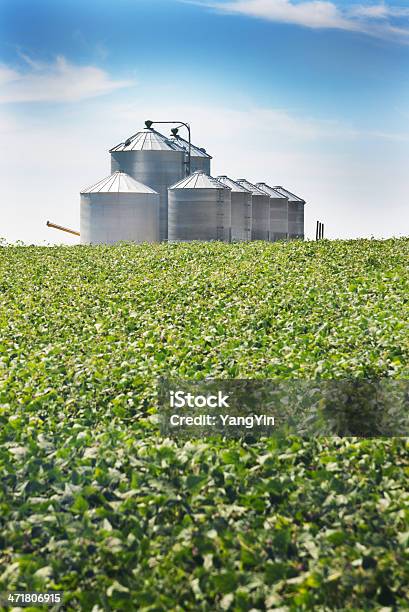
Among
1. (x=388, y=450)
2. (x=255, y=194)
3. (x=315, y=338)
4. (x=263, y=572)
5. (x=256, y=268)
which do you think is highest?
(x=255, y=194)

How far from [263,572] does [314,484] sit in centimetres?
91

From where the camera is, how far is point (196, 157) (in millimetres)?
34844

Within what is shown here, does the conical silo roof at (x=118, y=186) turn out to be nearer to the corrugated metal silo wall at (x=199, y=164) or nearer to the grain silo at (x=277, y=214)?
the corrugated metal silo wall at (x=199, y=164)

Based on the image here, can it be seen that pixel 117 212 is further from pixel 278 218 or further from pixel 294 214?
pixel 294 214

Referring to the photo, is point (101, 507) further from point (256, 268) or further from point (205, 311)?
point (256, 268)

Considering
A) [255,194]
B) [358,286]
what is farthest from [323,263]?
[255,194]

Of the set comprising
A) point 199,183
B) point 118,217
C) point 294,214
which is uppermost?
point 199,183

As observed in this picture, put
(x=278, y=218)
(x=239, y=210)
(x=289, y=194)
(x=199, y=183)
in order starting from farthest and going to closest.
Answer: (x=289, y=194) → (x=278, y=218) → (x=239, y=210) → (x=199, y=183)

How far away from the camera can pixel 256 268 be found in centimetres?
1495

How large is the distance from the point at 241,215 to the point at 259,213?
3.07 metres
